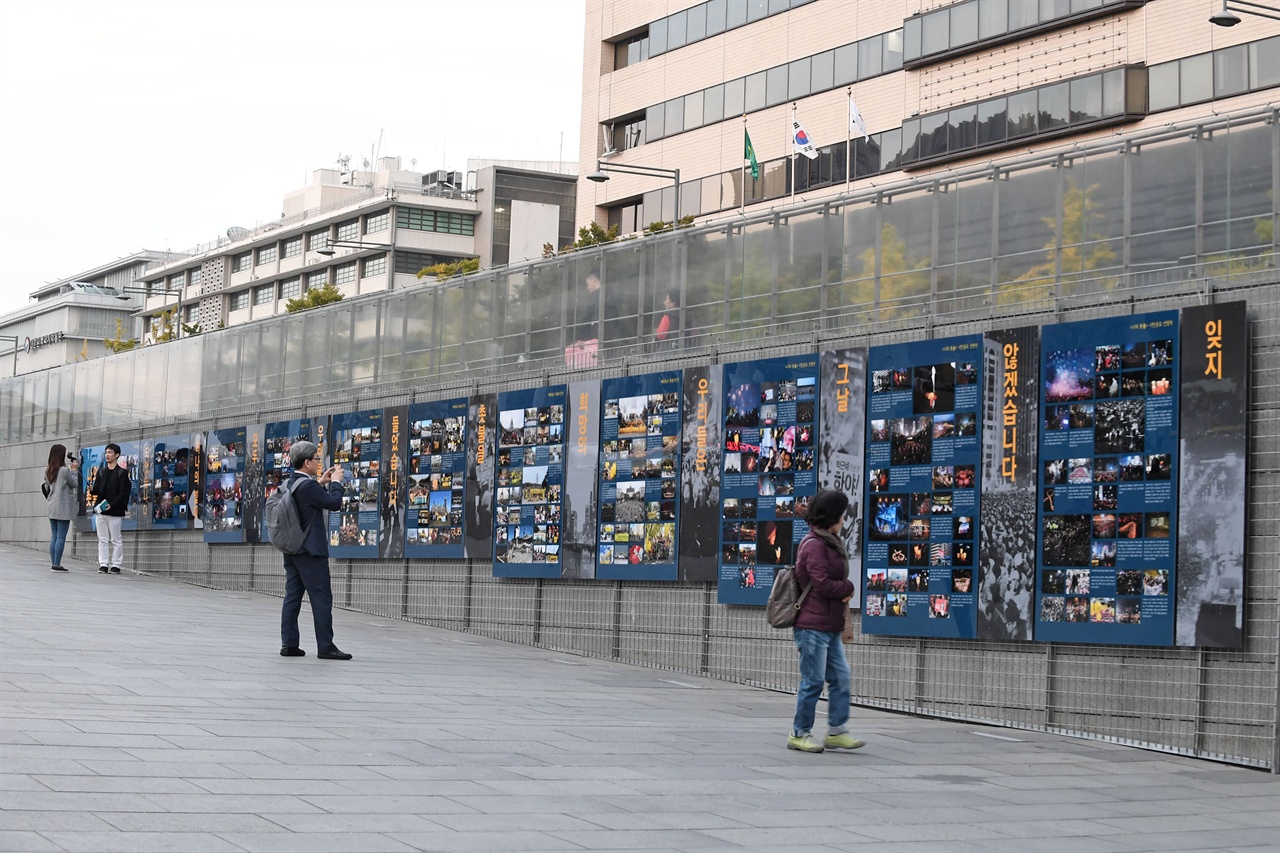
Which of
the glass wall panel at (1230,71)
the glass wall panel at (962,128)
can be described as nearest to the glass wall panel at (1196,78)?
the glass wall panel at (1230,71)

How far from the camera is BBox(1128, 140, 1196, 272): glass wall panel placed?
11.6m

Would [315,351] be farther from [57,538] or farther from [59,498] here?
[57,538]

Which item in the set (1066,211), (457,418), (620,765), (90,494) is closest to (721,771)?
(620,765)

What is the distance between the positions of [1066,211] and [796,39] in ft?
133

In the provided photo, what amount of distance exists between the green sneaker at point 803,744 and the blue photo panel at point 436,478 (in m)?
8.83

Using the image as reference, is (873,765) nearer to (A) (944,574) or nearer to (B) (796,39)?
(A) (944,574)

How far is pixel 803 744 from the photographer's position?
1002 centimetres

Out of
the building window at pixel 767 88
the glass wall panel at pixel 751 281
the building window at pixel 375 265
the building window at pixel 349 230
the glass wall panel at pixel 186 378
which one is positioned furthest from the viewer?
the building window at pixel 349 230

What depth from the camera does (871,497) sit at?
525 inches

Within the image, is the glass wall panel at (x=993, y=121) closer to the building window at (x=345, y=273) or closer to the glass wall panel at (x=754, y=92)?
the glass wall panel at (x=754, y=92)

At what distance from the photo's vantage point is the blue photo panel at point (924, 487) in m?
12.5

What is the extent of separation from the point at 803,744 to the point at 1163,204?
4.86 metres

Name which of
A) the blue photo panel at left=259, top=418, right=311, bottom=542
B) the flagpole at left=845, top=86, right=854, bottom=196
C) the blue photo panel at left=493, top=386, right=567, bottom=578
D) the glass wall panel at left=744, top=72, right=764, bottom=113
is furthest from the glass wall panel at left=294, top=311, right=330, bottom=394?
the glass wall panel at left=744, top=72, right=764, bottom=113

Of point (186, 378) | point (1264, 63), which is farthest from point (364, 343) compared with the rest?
point (1264, 63)
